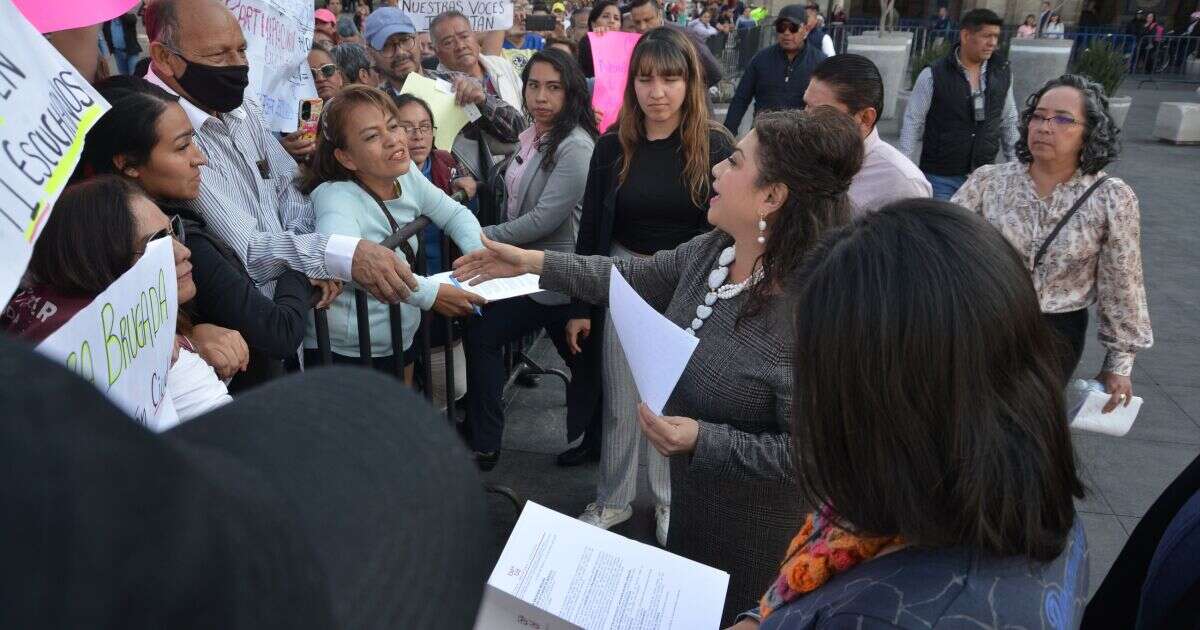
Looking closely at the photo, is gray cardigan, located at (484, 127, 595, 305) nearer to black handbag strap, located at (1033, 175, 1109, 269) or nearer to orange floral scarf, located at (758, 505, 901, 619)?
black handbag strap, located at (1033, 175, 1109, 269)

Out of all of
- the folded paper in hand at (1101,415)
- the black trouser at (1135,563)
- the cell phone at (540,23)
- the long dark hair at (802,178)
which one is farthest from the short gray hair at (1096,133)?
the cell phone at (540,23)

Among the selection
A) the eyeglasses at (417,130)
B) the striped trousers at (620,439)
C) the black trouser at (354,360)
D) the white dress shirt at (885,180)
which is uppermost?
the eyeglasses at (417,130)

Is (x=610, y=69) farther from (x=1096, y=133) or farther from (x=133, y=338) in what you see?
(x=133, y=338)

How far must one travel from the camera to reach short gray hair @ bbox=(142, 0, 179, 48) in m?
2.81

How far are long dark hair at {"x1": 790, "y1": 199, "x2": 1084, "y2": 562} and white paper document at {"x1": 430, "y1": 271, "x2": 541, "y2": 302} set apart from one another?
179cm

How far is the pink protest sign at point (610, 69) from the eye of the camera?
201 inches

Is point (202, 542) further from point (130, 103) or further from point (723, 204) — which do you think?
point (130, 103)

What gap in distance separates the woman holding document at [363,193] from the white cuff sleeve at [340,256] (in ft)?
1.03

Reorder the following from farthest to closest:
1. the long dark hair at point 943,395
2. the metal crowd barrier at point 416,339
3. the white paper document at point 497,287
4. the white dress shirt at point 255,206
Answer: the white paper document at point 497,287 → the metal crowd barrier at point 416,339 → the white dress shirt at point 255,206 → the long dark hair at point 943,395

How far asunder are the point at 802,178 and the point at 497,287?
4.15ft

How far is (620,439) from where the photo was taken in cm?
347

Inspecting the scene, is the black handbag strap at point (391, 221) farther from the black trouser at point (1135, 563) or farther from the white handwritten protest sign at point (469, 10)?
the white handwritten protest sign at point (469, 10)

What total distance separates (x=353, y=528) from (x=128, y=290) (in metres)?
1.03

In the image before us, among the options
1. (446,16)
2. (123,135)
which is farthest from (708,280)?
(446,16)
